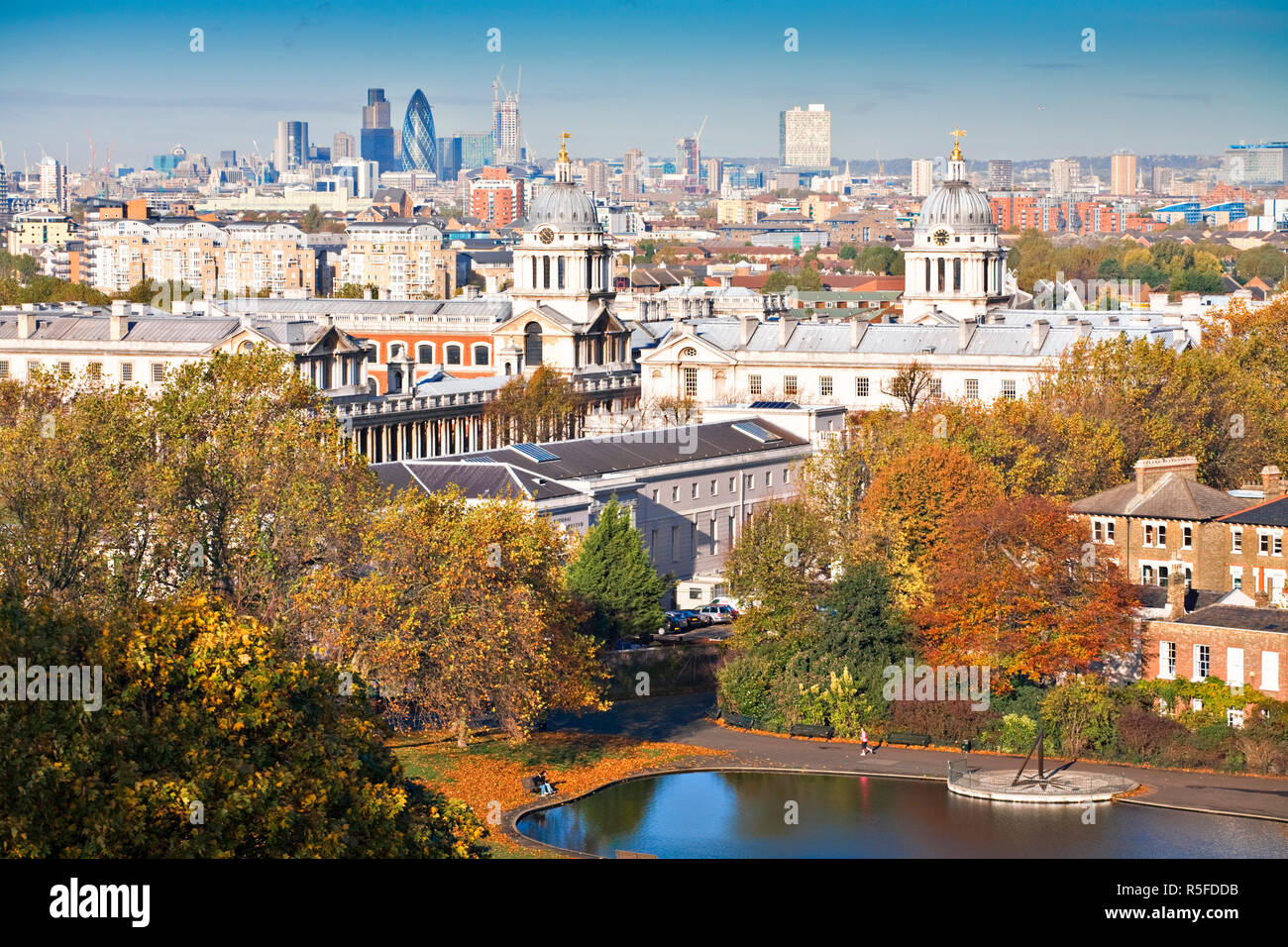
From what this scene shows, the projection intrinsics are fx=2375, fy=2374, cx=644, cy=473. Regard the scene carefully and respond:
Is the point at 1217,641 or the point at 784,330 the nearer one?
the point at 1217,641

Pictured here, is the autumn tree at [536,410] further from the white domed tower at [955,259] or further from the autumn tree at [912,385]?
the white domed tower at [955,259]

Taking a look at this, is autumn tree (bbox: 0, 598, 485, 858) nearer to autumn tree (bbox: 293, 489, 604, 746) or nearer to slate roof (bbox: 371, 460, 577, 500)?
autumn tree (bbox: 293, 489, 604, 746)

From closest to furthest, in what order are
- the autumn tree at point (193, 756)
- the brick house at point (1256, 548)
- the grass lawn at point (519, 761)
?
the autumn tree at point (193, 756)
the grass lawn at point (519, 761)
the brick house at point (1256, 548)

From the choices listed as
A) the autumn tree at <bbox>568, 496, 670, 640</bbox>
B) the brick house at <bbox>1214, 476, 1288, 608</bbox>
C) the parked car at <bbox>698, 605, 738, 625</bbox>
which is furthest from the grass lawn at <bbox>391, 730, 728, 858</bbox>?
the brick house at <bbox>1214, 476, 1288, 608</bbox>

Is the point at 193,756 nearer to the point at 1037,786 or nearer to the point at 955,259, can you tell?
the point at 1037,786

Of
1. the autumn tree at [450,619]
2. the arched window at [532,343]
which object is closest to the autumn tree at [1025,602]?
the autumn tree at [450,619]

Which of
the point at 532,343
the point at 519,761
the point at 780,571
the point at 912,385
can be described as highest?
the point at 532,343

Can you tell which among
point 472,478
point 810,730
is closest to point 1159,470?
point 810,730
